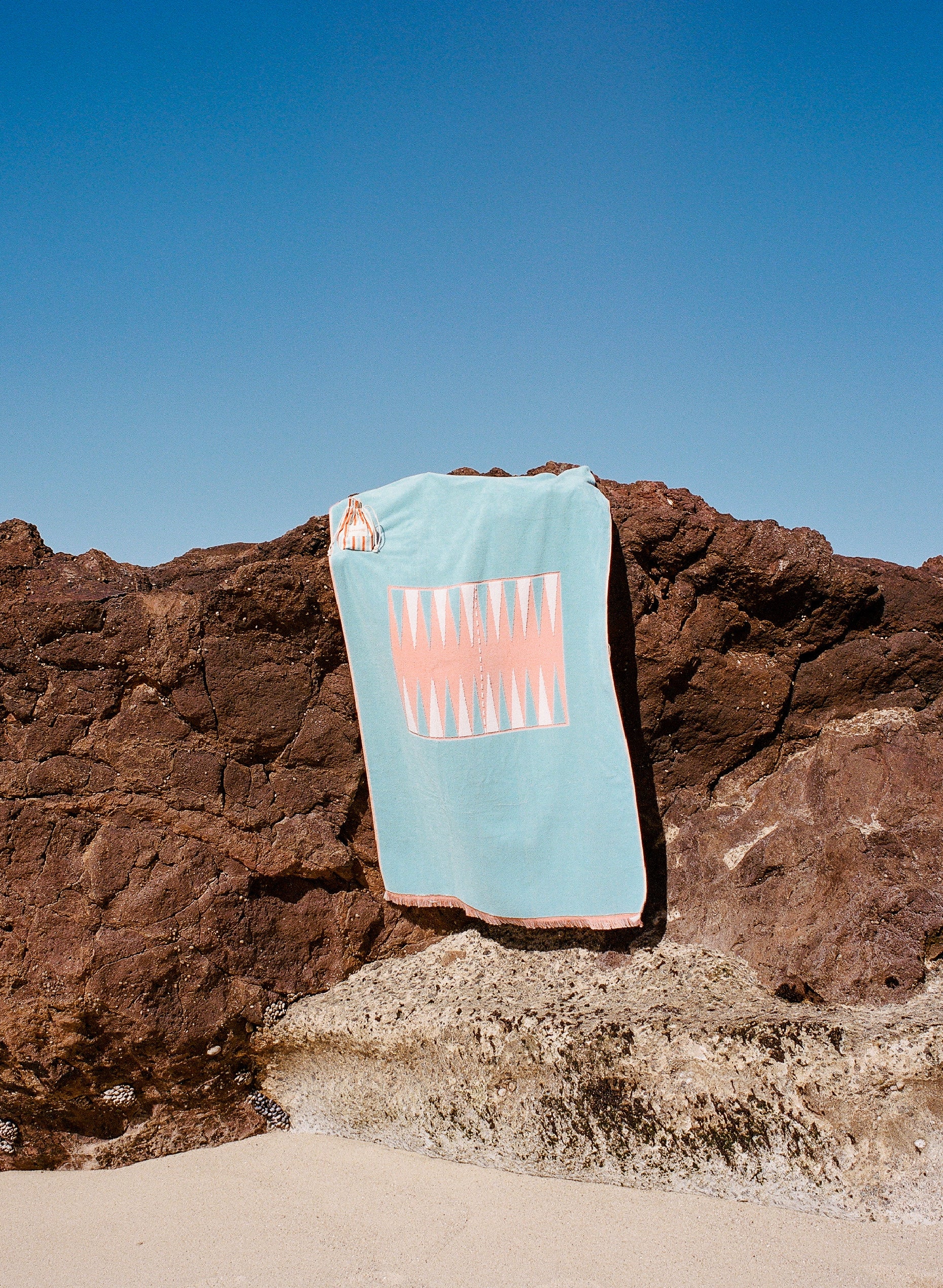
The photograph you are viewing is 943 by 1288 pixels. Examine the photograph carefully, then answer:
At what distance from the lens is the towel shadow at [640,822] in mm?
2768

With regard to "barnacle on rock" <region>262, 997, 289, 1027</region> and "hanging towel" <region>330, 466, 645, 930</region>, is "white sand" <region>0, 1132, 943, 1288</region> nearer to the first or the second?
"barnacle on rock" <region>262, 997, 289, 1027</region>

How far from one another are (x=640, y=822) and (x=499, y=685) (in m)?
0.62

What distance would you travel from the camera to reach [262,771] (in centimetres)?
289

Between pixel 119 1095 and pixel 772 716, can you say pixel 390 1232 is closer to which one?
pixel 119 1095

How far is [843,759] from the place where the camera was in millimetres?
2793

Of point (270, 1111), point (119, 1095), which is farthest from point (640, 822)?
point (119, 1095)

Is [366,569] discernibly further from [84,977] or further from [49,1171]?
[49,1171]

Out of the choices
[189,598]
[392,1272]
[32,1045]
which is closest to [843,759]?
[392,1272]

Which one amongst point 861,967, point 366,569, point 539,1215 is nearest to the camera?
point 539,1215

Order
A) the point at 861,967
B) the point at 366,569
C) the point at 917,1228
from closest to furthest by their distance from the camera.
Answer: the point at 917,1228, the point at 861,967, the point at 366,569

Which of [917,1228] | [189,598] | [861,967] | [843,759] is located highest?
[189,598]

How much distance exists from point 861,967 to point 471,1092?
3.80 ft

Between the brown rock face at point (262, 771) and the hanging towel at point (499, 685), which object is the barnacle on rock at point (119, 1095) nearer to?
the brown rock face at point (262, 771)

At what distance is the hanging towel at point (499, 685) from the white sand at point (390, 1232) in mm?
739
